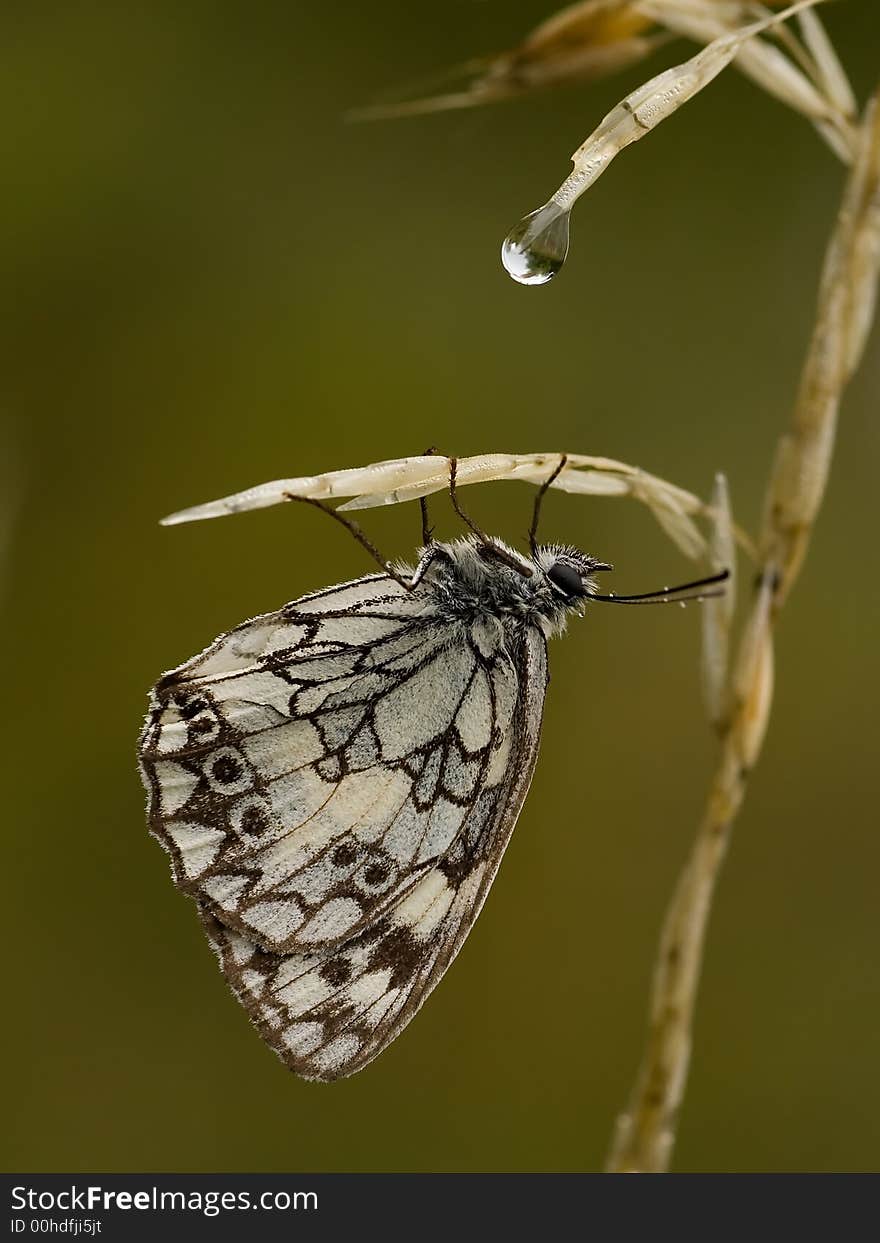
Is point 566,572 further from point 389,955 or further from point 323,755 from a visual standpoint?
point 389,955

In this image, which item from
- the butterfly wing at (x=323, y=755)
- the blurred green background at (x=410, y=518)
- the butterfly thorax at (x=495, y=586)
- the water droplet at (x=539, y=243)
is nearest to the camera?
the water droplet at (x=539, y=243)

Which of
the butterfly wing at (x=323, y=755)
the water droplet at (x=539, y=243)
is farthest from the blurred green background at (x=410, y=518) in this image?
the water droplet at (x=539, y=243)

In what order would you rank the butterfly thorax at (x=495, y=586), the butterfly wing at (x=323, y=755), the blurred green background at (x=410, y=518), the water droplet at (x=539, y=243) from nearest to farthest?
the water droplet at (x=539, y=243) < the butterfly wing at (x=323, y=755) < the butterfly thorax at (x=495, y=586) < the blurred green background at (x=410, y=518)

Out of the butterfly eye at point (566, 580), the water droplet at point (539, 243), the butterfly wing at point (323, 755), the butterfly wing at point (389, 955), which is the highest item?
the water droplet at point (539, 243)

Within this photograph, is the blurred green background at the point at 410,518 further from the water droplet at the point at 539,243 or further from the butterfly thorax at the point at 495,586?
the water droplet at the point at 539,243

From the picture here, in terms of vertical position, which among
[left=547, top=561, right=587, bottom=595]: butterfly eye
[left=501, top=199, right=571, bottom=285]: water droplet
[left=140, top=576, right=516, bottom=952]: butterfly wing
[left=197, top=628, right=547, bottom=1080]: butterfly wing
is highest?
[left=501, top=199, right=571, bottom=285]: water droplet

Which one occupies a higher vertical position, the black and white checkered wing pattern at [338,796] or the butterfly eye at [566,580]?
the butterfly eye at [566,580]

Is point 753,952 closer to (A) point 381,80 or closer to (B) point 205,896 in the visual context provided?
(B) point 205,896

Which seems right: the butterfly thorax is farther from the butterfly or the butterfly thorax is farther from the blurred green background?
the blurred green background

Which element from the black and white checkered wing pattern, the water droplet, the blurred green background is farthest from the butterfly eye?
the blurred green background
